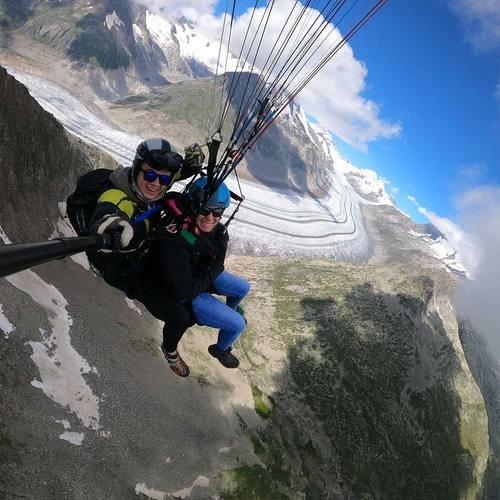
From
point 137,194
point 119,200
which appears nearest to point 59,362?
point 137,194

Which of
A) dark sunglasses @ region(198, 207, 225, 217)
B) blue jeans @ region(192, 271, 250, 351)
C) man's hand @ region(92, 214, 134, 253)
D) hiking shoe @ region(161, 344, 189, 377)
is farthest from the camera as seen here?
hiking shoe @ region(161, 344, 189, 377)

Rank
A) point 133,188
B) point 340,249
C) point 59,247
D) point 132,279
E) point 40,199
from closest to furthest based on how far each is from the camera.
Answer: point 59,247
point 133,188
point 132,279
point 40,199
point 340,249

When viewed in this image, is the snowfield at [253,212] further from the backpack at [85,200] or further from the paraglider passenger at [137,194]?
the backpack at [85,200]

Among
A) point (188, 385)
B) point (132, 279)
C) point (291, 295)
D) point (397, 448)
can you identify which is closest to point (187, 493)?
point (188, 385)

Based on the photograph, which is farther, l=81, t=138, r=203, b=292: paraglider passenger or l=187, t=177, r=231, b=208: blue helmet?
l=187, t=177, r=231, b=208: blue helmet

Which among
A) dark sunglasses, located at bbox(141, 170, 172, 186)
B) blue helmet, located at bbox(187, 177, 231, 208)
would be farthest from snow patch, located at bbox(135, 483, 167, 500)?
dark sunglasses, located at bbox(141, 170, 172, 186)

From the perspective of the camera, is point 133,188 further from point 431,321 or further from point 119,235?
point 431,321

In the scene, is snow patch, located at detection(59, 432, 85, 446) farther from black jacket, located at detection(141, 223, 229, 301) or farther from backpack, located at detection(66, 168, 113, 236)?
backpack, located at detection(66, 168, 113, 236)
